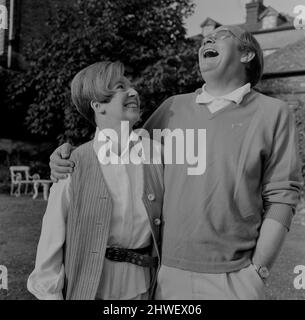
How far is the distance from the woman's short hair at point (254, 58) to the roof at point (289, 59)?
2.44m

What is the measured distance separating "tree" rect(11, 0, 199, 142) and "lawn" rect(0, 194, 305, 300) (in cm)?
63

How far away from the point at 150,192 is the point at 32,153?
3547mm

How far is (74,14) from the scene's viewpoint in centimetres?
442

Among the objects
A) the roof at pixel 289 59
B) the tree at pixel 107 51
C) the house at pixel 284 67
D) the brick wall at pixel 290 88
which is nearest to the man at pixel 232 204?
the house at pixel 284 67

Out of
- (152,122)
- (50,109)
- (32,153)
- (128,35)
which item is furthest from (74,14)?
(152,122)

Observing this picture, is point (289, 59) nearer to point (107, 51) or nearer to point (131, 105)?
point (107, 51)

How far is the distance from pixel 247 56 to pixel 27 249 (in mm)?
2234

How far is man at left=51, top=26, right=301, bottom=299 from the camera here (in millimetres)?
970

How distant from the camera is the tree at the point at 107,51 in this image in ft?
12.4

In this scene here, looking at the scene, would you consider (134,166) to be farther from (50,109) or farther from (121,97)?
(50,109)

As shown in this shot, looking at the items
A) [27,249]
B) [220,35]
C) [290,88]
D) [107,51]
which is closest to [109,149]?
[220,35]

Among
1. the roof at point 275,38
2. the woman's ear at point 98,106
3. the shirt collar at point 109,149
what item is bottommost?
the shirt collar at point 109,149

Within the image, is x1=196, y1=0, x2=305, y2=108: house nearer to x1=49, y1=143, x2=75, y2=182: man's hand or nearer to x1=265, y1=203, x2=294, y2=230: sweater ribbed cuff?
x1=265, y1=203, x2=294, y2=230: sweater ribbed cuff

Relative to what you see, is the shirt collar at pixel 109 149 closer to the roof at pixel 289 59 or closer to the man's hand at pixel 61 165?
the man's hand at pixel 61 165
